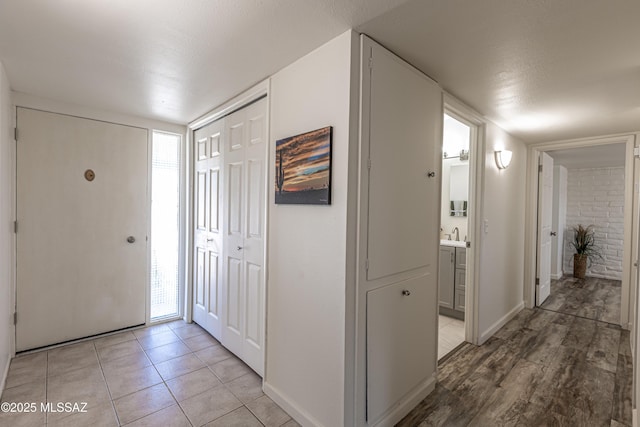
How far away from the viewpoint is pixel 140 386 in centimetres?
218

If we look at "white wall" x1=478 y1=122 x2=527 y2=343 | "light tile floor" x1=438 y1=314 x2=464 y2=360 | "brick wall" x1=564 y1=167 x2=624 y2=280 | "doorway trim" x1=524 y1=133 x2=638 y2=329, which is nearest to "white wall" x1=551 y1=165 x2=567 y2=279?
"brick wall" x1=564 y1=167 x2=624 y2=280

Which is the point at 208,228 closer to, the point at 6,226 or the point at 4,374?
the point at 6,226

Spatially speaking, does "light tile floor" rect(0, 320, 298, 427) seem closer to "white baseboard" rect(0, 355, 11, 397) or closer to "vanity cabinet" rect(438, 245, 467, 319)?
"white baseboard" rect(0, 355, 11, 397)

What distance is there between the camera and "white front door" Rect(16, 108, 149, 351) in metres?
2.63

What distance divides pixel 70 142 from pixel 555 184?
7479 millimetres

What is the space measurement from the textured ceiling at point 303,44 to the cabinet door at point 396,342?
1432 mm

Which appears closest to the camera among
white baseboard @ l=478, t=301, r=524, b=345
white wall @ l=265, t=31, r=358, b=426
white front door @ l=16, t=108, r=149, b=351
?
white wall @ l=265, t=31, r=358, b=426

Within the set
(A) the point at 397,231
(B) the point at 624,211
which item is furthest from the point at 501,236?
(A) the point at 397,231

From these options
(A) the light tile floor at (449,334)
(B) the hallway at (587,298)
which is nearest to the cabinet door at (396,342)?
(A) the light tile floor at (449,334)

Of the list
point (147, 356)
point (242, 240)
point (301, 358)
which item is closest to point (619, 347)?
point (301, 358)

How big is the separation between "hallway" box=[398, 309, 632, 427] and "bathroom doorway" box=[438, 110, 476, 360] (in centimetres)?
35

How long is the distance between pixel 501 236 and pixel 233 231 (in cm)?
292

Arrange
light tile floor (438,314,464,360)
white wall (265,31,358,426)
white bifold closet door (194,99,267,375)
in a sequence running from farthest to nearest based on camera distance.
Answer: light tile floor (438,314,464,360)
white bifold closet door (194,99,267,375)
white wall (265,31,358,426)

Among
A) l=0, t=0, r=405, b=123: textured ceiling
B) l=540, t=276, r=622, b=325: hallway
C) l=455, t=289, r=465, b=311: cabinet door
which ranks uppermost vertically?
l=0, t=0, r=405, b=123: textured ceiling
